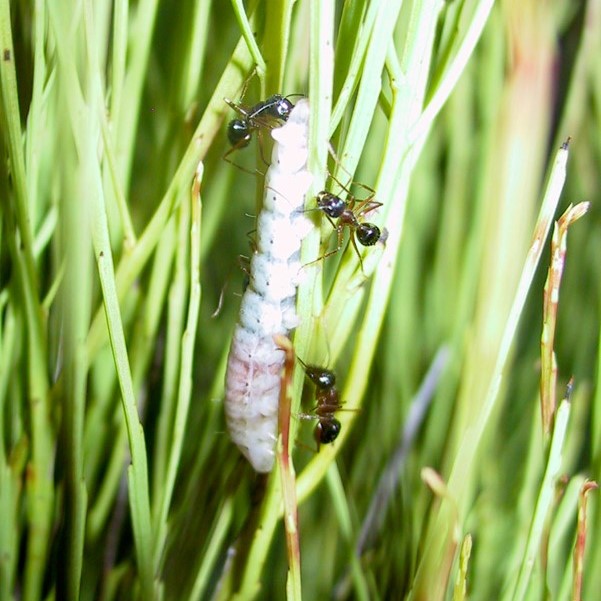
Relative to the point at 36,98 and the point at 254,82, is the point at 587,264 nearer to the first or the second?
the point at 254,82

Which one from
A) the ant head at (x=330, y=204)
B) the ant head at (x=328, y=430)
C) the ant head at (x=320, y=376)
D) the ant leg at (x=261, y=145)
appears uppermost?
the ant leg at (x=261, y=145)

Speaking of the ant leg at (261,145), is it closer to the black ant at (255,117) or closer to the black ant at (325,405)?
the black ant at (255,117)

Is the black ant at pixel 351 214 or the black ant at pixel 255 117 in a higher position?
the black ant at pixel 255 117

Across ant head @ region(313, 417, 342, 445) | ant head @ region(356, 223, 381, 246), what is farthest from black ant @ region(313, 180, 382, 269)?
ant head @ region(313, 417, 342, 445)

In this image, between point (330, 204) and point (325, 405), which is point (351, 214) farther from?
point (325, 405)

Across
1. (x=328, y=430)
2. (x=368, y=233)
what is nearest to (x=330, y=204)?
(x=368, y=233)

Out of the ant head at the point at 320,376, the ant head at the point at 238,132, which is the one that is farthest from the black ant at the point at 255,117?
the ant head at the point at 320,376
